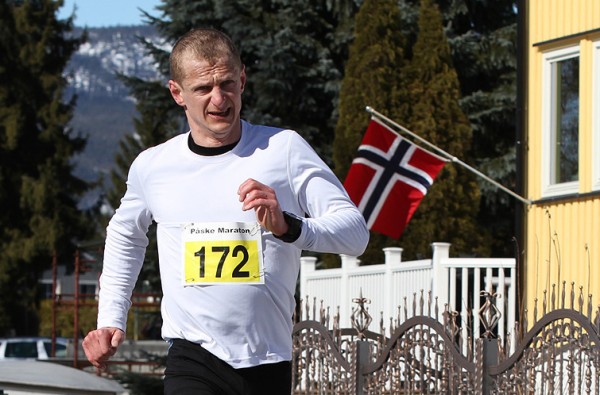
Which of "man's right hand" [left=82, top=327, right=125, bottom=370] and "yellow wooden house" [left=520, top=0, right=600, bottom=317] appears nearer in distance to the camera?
"man's right hand" [left=82, top=327, right=125, bottom=370]

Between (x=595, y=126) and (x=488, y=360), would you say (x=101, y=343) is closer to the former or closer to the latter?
(x=488, y=360)

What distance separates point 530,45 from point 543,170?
1.40 meters

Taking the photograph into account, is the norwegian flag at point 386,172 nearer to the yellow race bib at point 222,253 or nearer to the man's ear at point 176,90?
the man's ear at point 176,90

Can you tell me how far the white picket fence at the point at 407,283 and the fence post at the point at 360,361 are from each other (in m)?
3.56

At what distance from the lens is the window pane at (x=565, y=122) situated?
16.6m

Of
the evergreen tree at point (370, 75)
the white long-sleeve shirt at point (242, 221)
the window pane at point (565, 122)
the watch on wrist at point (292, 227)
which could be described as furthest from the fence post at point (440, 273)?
the watch on wrist at point (292, 227)

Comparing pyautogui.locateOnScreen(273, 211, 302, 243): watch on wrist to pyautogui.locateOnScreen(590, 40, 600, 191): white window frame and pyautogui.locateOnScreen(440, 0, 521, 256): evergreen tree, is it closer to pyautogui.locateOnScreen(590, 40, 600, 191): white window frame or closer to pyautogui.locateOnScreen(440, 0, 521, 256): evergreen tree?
pyautogui.locateOnScreen(590, 40, 600, 191): white window frame

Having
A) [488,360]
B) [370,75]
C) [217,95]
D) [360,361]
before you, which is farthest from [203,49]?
[370,75]

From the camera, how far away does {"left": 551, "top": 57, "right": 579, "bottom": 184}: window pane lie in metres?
16.6

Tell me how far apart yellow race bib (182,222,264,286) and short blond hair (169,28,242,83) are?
1.85 ft

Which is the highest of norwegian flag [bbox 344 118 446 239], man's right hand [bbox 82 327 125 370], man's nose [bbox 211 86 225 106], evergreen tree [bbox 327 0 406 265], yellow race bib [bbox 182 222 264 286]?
evergreen tree [bbox 327 0 406 265]

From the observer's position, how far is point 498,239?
31.4m

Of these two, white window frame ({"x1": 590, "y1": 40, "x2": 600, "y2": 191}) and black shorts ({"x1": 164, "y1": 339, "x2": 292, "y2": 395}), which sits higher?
white window frame ({"x1": 590, "y1": 40, "x2": 600, "y2": 191})

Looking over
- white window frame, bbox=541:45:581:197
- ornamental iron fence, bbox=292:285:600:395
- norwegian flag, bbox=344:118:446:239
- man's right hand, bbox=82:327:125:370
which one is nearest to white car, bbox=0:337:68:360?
norwegian flag, bbox=344:118:446:239
